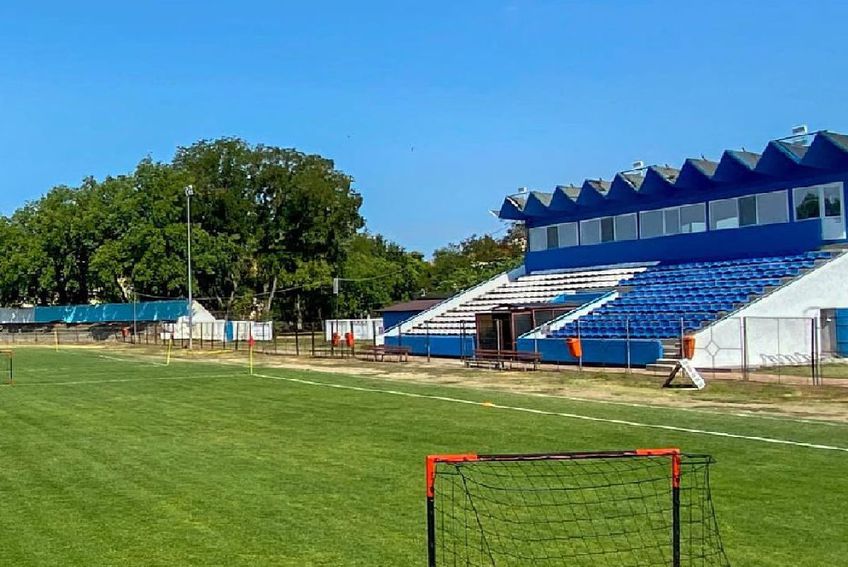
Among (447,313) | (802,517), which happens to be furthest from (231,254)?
(802,517)

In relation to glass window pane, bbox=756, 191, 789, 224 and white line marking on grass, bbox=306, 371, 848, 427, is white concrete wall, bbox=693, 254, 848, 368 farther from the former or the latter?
white line marking on grass, bbox=306, 371, 848, 427

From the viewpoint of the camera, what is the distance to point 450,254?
11631cm

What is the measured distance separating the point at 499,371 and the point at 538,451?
19.2 meters

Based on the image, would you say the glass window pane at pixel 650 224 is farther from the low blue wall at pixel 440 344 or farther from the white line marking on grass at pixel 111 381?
the white line marking on grass at pixel 111 381

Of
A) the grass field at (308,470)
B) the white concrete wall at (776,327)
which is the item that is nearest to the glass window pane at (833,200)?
the white concrete wall at (776,327)

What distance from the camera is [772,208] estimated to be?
38406mm

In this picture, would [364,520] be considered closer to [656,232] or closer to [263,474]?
[263,474]

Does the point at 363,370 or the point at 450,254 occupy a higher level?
the point at 450,254

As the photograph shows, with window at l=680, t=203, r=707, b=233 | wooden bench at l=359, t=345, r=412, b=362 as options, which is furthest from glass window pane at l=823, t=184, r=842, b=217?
wooden bench at l=359, t=345, r=412, b=362

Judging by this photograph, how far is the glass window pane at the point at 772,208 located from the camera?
124 ft

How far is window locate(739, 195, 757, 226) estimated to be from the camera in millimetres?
39250

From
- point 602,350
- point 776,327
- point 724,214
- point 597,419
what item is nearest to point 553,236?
point 724,214

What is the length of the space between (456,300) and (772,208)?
19.4m

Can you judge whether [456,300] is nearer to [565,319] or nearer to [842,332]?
[565,319]
